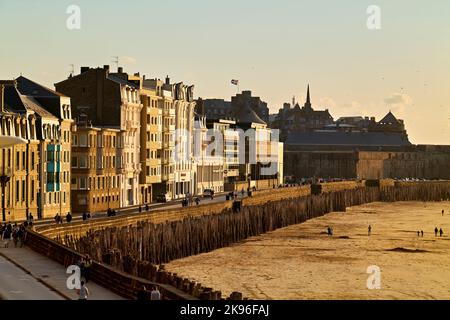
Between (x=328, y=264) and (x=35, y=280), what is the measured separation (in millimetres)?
36194

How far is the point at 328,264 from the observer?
2808 inches

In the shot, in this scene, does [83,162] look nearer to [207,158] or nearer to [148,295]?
[207,158]

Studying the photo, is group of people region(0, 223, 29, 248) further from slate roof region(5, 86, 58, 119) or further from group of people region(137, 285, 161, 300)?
slate roof region(5, 86, 58, 119)

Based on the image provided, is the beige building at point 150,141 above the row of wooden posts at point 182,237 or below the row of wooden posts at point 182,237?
above

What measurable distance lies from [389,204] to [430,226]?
52920mm

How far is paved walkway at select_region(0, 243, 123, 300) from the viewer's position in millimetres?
33781

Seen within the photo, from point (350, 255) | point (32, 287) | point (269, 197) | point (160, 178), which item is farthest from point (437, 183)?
point (32, 287)

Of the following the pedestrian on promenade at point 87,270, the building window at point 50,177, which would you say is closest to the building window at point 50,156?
the building window at point 50,177

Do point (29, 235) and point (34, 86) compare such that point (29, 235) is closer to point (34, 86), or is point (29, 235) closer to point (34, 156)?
point (34, 156)

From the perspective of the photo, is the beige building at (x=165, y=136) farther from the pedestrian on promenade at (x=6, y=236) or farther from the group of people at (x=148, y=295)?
the group of people at (x=148, y=295)

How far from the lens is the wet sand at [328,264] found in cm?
5828

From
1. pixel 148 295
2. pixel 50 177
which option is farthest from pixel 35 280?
pixel 50 177

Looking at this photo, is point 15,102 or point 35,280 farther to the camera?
point 15,102

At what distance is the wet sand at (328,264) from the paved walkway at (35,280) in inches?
532
